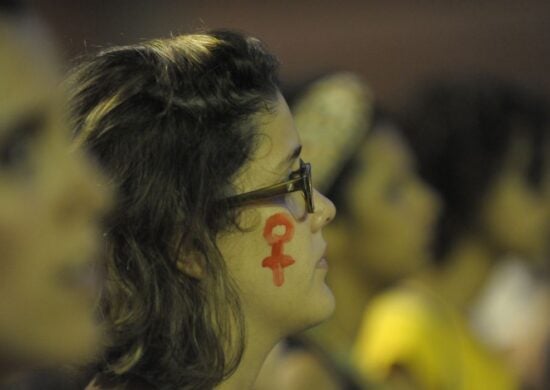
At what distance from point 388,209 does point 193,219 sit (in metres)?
2.89

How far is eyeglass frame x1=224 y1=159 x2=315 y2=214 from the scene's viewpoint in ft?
8.78

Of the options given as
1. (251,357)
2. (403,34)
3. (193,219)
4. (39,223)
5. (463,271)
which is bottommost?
(403,34)

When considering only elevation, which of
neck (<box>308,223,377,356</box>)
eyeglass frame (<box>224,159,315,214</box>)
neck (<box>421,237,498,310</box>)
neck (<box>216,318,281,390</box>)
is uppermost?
eyeglass frame (<box>224,159,315,214</box>)

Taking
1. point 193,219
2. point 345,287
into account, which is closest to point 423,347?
point 345,287

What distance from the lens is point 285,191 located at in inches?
107

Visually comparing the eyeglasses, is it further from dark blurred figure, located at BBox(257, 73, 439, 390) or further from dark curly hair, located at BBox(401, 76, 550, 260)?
dark curly hair, located at BBox(401, 76, 550, 260)

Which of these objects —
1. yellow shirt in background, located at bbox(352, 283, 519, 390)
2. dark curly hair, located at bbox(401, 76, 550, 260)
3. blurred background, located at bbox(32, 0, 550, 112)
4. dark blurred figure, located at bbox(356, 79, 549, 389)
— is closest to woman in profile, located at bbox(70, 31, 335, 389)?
yellow shirt in background, located at bbox(352, 283, 519, 390)

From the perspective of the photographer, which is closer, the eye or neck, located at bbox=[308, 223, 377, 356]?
the eye

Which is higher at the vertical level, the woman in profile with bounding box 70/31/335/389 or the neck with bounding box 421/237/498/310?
the woman in profile with bounding box 70/31/335/389

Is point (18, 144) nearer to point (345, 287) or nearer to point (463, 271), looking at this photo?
point (345, 287)

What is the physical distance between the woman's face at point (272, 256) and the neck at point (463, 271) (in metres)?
3.44

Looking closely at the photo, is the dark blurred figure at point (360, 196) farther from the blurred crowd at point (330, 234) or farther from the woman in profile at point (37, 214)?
the woman in profile at point (37, 214)

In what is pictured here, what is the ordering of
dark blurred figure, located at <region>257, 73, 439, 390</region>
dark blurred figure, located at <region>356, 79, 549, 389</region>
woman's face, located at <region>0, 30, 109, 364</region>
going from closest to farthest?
woman's face, located at <region>0, 30, 109, 364</region>
dark blurred figure, located at <region>257, 73, 439, 390</region>
dark blurred figure, located at <region>356, 79, 549, 389</region>

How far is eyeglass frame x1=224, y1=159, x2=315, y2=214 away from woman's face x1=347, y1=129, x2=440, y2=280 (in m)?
2.45
